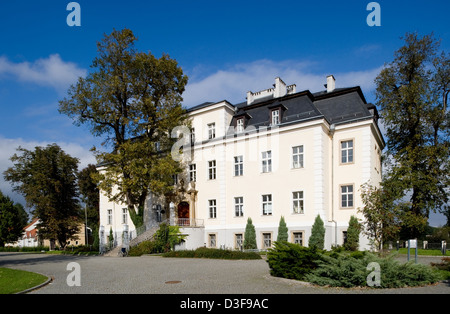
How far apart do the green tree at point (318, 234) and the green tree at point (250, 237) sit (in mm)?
4437

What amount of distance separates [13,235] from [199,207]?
4027cm

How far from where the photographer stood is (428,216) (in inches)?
1082

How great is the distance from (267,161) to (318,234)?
259 inches

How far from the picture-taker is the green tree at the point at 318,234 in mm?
21641

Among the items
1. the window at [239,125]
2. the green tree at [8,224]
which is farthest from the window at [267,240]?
the green tree at [8,224]

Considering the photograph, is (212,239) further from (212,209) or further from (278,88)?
(278,88)

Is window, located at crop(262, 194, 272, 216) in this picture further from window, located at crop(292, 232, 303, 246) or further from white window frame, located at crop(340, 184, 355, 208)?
white window frame, located at crop(340, 184, 355, 208)

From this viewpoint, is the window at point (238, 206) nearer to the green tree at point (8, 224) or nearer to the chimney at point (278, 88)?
the chimney at point (278, 88)

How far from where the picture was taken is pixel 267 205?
25000mm

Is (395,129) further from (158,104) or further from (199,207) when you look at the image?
(158,104)

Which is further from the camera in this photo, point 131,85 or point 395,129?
point 395,129

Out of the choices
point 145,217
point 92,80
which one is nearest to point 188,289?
point 92,80

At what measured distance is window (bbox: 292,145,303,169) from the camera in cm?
2402
